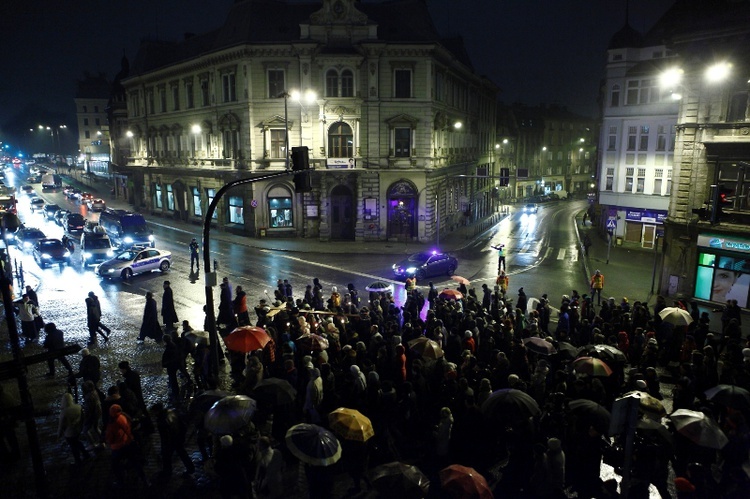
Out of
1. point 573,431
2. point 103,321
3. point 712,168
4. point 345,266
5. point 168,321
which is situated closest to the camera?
point 573,431

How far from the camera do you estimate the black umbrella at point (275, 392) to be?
10328 mm

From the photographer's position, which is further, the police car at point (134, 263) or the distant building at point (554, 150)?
the distant building at point (554, 150)

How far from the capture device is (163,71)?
2015 inches

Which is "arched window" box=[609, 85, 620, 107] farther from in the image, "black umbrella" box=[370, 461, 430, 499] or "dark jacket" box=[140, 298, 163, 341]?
"black umbrella" box=[370, 461, 430, 499]

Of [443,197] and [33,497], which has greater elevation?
[443,197]

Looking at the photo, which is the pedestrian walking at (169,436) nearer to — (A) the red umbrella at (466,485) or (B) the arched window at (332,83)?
(A) the red umbrella at (466,485)

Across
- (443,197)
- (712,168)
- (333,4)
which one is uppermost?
(333,4)

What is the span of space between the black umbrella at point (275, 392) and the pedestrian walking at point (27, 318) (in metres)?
11.7

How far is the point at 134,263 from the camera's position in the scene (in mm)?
27109

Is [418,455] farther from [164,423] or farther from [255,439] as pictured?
[164,423]

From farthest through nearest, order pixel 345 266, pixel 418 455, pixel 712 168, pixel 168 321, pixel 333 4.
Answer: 1. pixel 333 4
2. pixel 345 266
3. pixel 712 168
4. pixel 168 321
5. pixel 418 455

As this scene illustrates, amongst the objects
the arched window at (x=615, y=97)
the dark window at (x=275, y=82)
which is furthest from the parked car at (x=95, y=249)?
the arched window at (x=615, y=97)

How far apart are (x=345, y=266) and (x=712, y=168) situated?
18822 mm

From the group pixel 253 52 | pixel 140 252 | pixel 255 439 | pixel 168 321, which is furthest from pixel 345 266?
pixel 255 439
